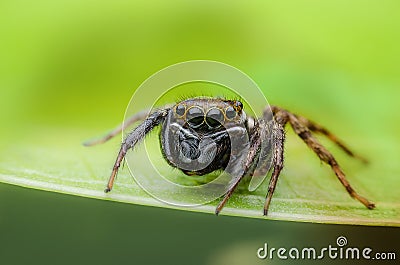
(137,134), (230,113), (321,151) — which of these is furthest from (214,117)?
(321,151)

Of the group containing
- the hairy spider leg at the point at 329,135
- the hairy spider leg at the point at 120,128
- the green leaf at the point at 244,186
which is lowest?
the green leaf at the point at 244,186

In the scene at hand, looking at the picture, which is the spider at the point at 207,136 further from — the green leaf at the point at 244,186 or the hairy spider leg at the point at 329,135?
the hairy spider leg at the point at 329,135

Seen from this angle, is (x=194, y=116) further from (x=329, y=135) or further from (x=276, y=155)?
(x=329, y=135)

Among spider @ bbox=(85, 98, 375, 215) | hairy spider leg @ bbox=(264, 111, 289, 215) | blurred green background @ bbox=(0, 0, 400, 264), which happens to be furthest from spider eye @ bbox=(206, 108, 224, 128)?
blurred green background @ bbox=(0, 0, 400, 264)

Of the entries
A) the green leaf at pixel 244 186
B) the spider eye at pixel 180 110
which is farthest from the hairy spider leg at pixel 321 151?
the spider eye at pixel 180 110

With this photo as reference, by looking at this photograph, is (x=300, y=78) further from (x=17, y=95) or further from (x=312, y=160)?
(x=17, y=95)

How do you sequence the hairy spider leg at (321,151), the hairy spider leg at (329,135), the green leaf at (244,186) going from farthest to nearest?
the hairy spider leg at (329,135), the hairy spider leg at (321,151), the green leaf at (244,186)

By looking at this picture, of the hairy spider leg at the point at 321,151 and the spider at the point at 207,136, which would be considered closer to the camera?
the spider at the point at 207,136

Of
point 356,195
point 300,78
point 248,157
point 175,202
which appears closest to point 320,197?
point 356,195
